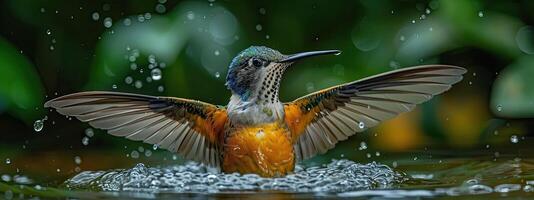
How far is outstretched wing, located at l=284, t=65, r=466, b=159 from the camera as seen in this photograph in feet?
16.3

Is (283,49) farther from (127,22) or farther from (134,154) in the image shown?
(134,154)

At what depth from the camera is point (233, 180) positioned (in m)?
4.89

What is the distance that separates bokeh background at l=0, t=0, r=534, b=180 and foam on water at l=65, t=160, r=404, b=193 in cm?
97

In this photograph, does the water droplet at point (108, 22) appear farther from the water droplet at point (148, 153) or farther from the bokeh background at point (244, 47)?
the water droplet at point (148, 153)

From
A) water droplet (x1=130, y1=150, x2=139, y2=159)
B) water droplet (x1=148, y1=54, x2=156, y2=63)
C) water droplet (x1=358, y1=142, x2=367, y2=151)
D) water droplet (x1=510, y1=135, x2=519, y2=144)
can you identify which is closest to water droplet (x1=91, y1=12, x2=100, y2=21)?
water droplet (x1=148, y1=54, x2=156, y2=63)

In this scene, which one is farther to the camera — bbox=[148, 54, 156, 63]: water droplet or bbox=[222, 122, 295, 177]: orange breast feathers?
bbox=[148, 54, 156, 63]: water droplet

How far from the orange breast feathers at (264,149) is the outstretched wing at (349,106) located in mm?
177

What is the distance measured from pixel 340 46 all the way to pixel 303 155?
2002 mm

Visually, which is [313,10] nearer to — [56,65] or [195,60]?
[195,60]

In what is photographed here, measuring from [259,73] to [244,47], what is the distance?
6.67 ft

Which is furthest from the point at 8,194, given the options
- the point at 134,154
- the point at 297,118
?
the point at 134,154

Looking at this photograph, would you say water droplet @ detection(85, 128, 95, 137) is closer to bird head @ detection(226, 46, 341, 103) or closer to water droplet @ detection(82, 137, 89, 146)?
water droplet @ detection(82, 137, 89, 146)

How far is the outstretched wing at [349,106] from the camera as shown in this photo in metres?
4.97

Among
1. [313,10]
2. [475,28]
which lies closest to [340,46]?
[313,10]
